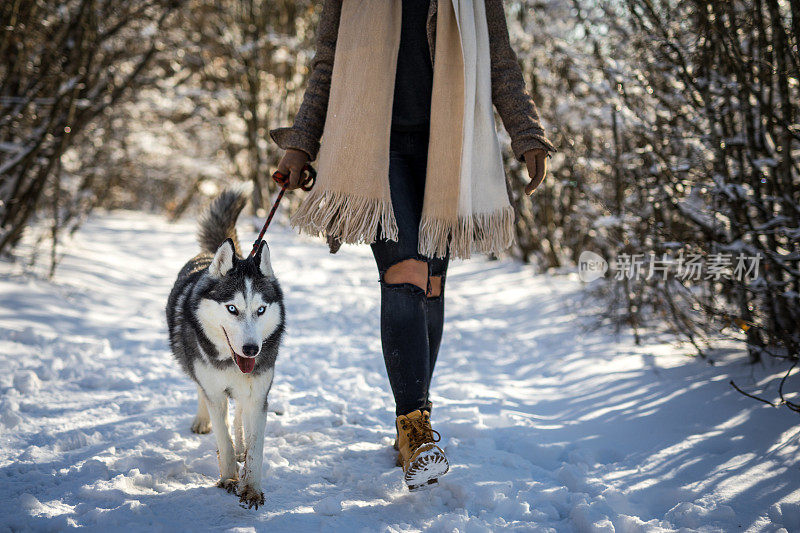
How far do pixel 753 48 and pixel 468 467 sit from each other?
2990 mm

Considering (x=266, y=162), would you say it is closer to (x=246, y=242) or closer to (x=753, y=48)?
(x=246, y=242)

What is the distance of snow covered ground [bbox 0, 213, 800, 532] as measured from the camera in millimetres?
1818

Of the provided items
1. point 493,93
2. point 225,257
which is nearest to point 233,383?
point 225,257

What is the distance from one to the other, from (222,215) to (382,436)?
4.51ft

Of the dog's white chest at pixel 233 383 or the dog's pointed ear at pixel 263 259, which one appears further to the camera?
the dog's pointed ear at pixel 263 259

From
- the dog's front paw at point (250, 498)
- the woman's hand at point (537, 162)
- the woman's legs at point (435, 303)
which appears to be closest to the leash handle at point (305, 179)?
the woman's legs at point (435, 303)

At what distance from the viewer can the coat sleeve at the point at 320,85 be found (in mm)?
2156

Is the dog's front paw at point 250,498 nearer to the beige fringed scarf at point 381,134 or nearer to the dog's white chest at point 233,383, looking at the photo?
the dog's white chest at point 233,383

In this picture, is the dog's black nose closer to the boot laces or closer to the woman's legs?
the boot laces

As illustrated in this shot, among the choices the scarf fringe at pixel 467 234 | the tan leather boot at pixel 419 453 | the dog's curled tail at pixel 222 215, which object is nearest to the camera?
the tan leather boot at pixel 419 453

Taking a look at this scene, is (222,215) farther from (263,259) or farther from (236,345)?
(236,345)

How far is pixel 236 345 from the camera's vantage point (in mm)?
1851

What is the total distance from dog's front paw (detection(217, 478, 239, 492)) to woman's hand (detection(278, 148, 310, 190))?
1142 mm

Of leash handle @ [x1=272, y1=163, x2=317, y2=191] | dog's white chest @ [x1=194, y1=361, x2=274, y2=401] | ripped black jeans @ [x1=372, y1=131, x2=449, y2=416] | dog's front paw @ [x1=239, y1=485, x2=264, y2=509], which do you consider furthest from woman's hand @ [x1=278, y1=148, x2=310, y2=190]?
dog's front paw @ [x1=239, y1=485, x2=264, y2=509]
